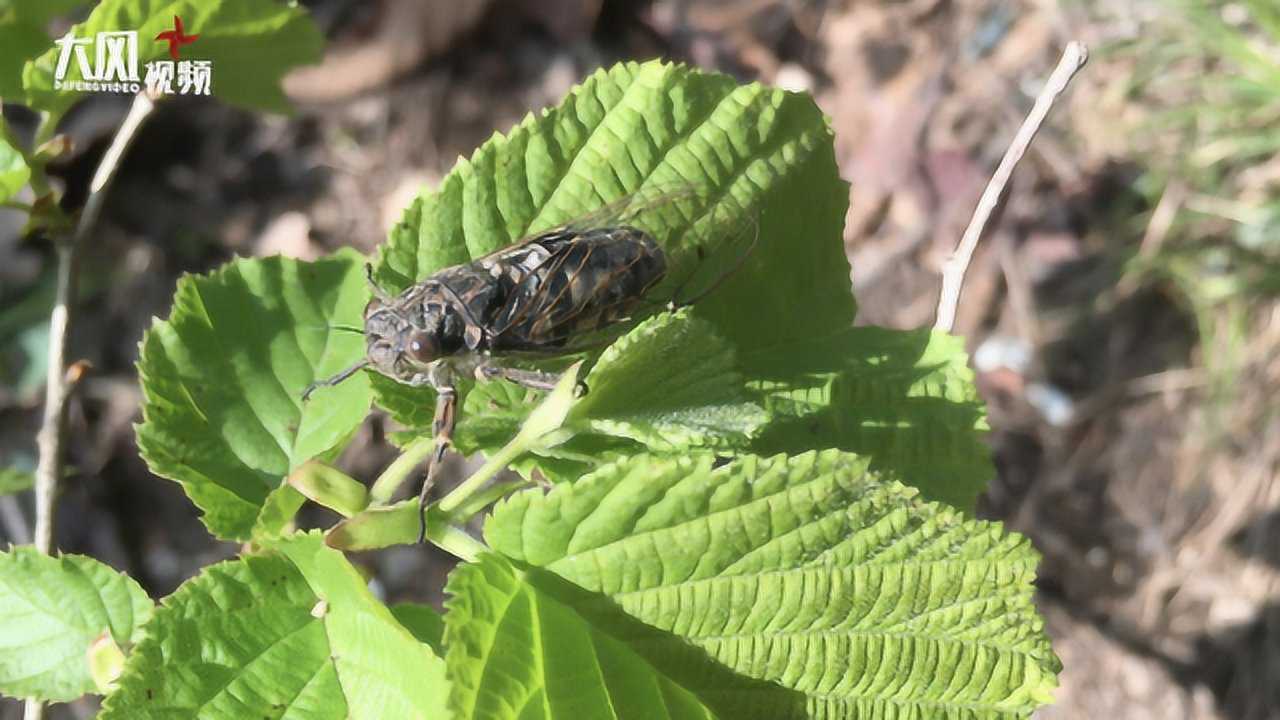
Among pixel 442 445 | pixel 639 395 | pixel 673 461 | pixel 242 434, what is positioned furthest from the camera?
pixel 242 434

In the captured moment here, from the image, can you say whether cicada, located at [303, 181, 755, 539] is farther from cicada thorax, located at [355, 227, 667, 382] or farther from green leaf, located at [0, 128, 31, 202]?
green leaf, located at [0, 128, 31, 202]

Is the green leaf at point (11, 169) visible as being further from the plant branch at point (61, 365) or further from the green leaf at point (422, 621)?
the green leaf at point (422, 621)

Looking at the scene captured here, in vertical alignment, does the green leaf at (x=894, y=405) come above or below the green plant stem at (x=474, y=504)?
above

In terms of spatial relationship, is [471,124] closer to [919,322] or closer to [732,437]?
[919,322]

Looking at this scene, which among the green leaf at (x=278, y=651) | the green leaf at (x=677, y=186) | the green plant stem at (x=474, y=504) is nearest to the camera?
the green leaf at (x=278, y=651)

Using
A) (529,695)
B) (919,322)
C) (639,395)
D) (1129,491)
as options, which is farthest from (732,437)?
(1129,491)

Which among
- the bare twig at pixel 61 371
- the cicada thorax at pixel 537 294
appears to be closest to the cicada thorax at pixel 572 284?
the cicada thorax at pixel 537 294
